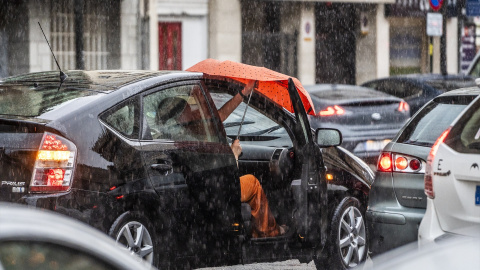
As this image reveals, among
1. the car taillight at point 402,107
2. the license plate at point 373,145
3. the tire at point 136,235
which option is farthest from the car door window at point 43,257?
the car taillight at point 402,107

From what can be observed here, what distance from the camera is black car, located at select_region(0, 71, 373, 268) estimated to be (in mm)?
5410

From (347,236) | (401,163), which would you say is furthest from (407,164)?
(347,236)

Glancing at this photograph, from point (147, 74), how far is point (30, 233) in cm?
386

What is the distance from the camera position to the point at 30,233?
2.45m

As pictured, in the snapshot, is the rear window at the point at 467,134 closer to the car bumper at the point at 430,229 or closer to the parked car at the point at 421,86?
the car bumper at the point at 430,229

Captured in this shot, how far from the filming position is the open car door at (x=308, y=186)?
6762 millimetres

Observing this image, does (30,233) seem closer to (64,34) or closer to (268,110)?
(268,110)

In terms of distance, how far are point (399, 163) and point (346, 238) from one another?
918mm

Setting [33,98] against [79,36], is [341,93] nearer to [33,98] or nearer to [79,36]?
[79,36]

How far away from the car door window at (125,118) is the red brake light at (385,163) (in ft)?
6.23

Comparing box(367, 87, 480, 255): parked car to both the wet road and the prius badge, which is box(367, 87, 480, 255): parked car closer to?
the wet road

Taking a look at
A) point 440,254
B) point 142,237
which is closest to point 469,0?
point 142,237

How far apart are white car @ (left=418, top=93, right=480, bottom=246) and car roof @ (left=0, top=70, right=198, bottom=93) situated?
1.89 metres

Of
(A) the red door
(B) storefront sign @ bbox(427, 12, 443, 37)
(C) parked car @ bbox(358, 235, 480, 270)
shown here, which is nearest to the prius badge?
(B) storefront sign @ bbox(427, 12, 443, 37)
